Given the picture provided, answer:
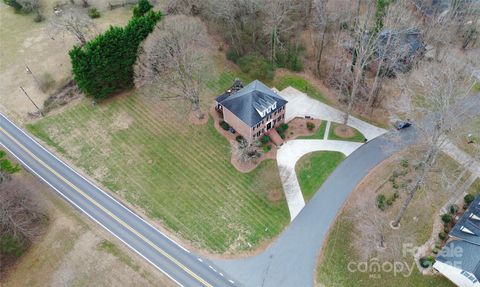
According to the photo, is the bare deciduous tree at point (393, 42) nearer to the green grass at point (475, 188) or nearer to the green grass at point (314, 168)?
the green grass at point (314, 168)

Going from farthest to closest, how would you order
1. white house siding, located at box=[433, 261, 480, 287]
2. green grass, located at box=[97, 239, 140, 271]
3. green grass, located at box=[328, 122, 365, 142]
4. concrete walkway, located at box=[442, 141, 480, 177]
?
green grass, located at box=[328, 122, 365, 142] < concrete walkway, located at box=[442, 141, 480, 177] < green grass, located at box=[97, 239, 140, 271] < white house siding, located at box=[433, 261, 480, 287]

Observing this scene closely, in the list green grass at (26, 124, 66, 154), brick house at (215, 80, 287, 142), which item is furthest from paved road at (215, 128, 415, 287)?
green grass at (26, 124, 66, 154)

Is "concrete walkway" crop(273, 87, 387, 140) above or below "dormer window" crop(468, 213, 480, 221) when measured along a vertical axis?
below

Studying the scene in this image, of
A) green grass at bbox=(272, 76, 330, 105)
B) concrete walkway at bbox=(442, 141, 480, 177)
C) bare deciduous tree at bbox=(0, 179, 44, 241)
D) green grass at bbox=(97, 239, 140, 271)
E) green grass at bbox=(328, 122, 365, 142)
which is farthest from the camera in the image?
green grass at bbox=(272, 76, 330, 105)

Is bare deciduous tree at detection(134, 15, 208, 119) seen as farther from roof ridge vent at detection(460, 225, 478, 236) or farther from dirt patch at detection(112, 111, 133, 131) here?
roof ridge vent at detection(460, 225, 478, 236)

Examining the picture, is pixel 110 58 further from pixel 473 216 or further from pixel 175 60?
pixel 473 216

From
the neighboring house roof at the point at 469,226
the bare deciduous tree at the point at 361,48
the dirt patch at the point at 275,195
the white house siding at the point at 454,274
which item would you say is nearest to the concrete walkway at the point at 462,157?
the neighboring house roof at the point at 469,226

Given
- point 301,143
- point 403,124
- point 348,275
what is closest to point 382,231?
point 348,275

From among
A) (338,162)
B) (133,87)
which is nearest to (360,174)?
(338,162)
